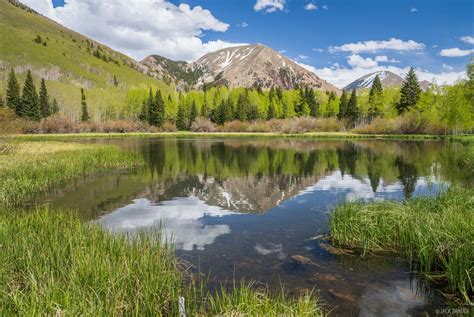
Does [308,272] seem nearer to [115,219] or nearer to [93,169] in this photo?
[115,219]

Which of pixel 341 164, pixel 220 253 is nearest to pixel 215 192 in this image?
pixel 220 253

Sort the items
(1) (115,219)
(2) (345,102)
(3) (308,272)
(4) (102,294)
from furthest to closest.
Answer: (2) (345,102), (1) (115,219), (3) (308,272), (4) (102,294)

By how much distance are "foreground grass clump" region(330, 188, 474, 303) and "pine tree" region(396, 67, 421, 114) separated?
3429 inches

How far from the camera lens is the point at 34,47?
642ft

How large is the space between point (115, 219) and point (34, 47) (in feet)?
746

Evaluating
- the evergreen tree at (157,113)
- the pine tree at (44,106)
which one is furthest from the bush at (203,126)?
the pine tree at (44,106)

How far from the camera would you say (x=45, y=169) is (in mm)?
22953

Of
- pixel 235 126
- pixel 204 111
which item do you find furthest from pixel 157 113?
pixel 235 126

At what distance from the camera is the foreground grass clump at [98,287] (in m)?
5.41

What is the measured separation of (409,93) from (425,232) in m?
94.9

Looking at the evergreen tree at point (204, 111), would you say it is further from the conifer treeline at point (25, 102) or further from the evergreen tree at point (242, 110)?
the conifer treeline at point (25, 102)

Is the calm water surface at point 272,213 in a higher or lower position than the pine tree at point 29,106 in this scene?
lower

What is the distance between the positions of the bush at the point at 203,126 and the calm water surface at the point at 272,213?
83.8 metres

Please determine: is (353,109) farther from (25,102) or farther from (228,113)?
(25,102)
